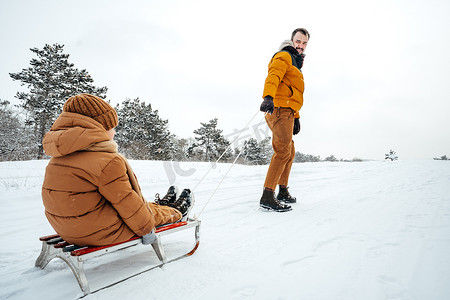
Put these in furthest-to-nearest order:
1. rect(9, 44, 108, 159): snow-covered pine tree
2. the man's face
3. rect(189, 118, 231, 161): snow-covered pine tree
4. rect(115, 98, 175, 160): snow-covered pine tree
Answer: rect(189, 118, 231, 161): snow-covered pine tree
rect(115, 98, 175, 160): snow-covered pine tree
rect(9, 44, 108, 159): snow-covered pine tree
the man's face

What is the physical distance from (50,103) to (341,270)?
92.7 ft

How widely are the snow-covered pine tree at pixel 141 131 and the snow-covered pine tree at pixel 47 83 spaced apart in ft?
27.6

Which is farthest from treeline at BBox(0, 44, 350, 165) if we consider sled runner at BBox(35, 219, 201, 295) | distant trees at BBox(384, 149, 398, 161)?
sled runner at BBox(35, 219, 201, 295)

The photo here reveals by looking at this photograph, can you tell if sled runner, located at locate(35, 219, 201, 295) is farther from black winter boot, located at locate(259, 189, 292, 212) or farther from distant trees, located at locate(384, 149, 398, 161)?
distant trees, located at locate(384, 149, 398, 161)

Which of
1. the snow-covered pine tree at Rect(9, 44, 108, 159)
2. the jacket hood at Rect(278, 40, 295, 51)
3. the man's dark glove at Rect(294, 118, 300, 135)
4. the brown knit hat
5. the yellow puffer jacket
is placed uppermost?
the snow-covered pine tree at Rect(9, 44, 108, 159)

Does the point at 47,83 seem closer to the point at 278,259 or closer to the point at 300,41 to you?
the point at 300,41

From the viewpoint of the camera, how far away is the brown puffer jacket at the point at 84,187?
154 centimetres

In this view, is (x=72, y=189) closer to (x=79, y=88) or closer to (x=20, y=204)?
(x=20, y=204)

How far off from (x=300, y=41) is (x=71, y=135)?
390cm

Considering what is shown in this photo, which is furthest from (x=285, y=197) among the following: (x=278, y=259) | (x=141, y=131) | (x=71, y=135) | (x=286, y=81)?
(x=141, y=131)

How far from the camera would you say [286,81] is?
3.82 metres

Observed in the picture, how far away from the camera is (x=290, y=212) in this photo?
363cm

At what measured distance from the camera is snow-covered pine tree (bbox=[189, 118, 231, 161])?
125 ft

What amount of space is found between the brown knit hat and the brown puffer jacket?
0.22 feet
